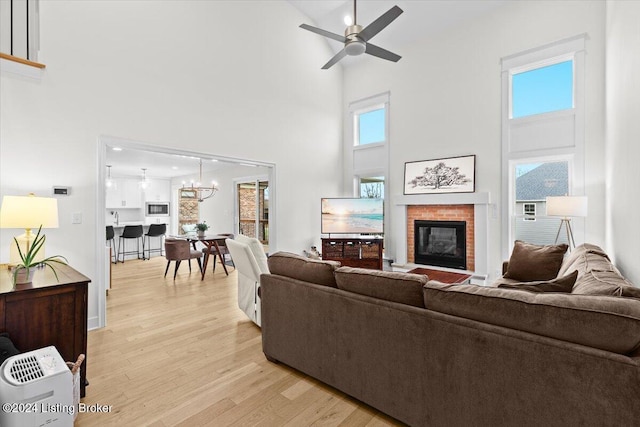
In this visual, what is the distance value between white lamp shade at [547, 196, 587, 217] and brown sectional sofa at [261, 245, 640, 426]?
1.63 m

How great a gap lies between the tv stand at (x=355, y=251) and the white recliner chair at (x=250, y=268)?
2.51m

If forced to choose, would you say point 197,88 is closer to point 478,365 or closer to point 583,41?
point 478,365

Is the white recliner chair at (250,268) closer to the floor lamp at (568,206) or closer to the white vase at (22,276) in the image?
the white vase at (22,276)

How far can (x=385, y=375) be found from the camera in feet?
5.67

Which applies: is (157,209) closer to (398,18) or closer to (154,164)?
(154,164)

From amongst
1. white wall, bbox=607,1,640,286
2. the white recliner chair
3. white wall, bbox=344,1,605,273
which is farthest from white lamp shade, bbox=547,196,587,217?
the white recliner chair

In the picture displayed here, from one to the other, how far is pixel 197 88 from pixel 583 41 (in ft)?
17.7

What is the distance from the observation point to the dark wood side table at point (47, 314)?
5.87 feet

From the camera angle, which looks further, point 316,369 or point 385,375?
point 316,369

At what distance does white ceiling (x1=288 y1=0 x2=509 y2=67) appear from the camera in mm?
4988

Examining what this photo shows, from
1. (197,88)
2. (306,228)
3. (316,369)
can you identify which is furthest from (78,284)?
(306,228)

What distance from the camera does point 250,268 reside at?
10.5 ft

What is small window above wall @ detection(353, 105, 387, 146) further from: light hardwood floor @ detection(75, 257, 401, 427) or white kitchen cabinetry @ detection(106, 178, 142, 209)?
white kitchen cabinetry @ detection(106, 178, 142, 209)

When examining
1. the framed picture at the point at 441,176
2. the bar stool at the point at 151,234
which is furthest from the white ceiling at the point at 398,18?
the framed picture at the point at 441,176
